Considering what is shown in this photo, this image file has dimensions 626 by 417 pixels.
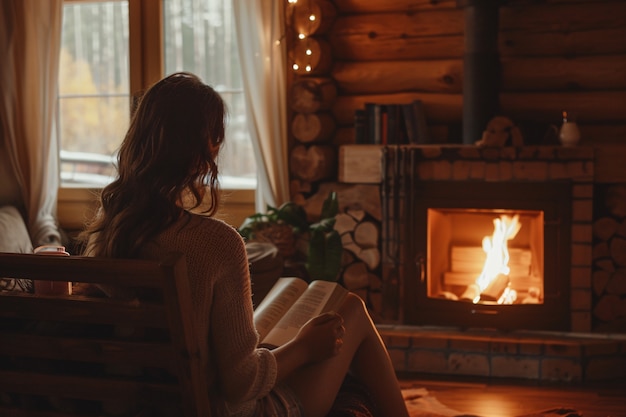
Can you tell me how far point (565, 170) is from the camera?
12.4 ft

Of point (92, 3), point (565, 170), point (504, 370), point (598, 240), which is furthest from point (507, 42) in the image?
point (92, 3)

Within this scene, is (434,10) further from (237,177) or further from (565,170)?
(237,177)

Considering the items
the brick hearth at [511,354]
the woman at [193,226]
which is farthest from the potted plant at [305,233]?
the woman at [193,226]

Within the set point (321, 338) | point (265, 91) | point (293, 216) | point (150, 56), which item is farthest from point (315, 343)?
point (150, 56)

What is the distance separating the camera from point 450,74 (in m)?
4.20

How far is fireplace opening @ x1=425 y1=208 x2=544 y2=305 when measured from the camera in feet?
12.8

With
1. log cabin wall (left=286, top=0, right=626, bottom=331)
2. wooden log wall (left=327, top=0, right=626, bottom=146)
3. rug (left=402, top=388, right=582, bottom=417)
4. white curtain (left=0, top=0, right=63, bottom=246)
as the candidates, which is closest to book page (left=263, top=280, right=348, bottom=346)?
rug (left=402, top=388, right=582, bottom=417)

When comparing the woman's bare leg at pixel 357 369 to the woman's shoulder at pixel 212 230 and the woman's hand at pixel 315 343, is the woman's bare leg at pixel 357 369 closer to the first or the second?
the woman's hand at pixel 315 343

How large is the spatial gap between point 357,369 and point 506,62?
2.24 metres

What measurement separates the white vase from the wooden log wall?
68 millimetres

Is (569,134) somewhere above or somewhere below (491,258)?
above

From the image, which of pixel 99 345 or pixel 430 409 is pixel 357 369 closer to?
pixel 99 345

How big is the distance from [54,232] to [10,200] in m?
0.32

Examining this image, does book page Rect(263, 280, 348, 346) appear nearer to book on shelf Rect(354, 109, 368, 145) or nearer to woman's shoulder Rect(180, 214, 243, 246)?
woman's shoulder Rect(180, 214, 243, 246)
